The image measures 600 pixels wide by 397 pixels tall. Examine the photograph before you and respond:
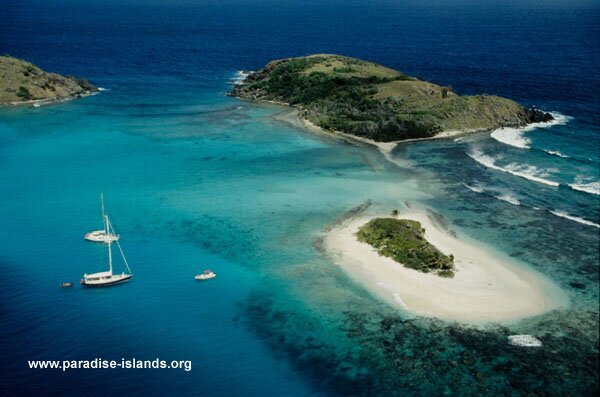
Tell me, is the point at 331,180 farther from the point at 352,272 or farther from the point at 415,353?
the point at 415,353

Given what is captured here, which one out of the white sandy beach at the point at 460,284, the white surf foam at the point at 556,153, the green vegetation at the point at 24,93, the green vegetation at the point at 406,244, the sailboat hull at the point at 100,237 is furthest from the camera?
the green vegetation at the point at 24,93

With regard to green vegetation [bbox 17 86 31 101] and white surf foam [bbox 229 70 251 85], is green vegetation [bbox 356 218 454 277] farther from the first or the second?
white surf foam [bbox 229 70 251 85]

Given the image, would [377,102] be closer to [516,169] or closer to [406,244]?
[516,169]

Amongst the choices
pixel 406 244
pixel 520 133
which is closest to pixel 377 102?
pixel 520 133

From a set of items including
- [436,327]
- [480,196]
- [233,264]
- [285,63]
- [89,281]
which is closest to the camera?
[436,327]

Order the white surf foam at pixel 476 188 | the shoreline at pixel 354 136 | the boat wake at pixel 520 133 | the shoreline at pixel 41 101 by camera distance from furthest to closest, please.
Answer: the shoreline at pixel 41 101, the shoreline at pixel 354 136, the boat wake at pixel 520 133, the white surf foam at pixel 476 188

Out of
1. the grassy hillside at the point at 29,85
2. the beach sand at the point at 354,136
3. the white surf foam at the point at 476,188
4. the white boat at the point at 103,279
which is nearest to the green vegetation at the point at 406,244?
the white surf foam at the point at 476,188

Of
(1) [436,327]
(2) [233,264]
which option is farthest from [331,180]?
(1) [436,327]

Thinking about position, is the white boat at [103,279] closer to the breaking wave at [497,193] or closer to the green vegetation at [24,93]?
the breaking wave at [497,193]
